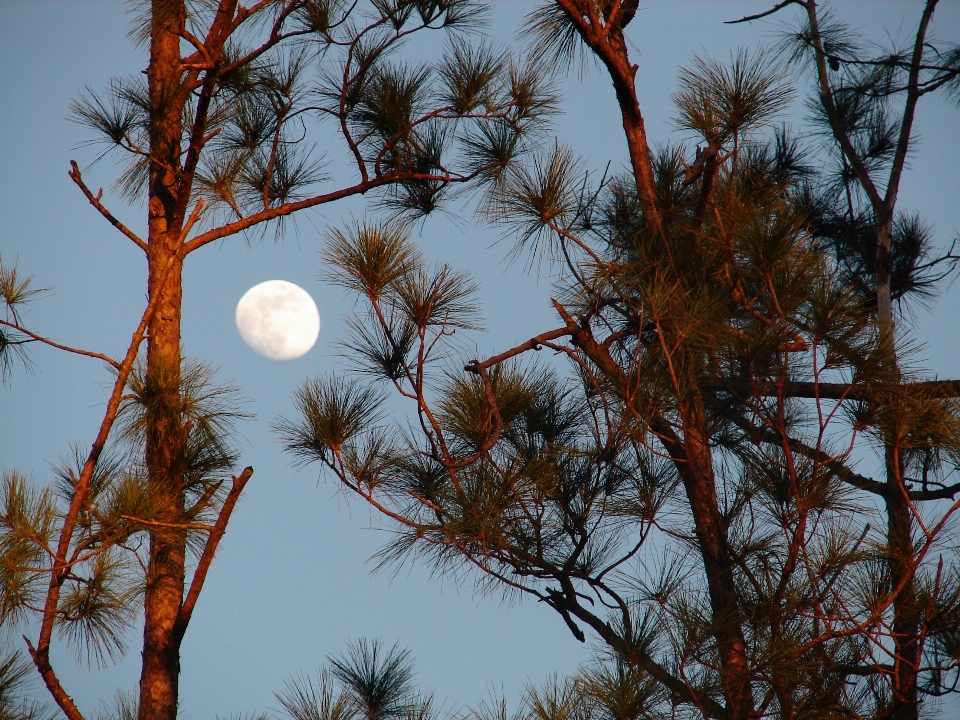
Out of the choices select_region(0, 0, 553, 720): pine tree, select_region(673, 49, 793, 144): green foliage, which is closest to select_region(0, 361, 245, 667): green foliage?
select_region(0, 0, 553, 720): pine tree

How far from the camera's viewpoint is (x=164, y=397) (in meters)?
1.89

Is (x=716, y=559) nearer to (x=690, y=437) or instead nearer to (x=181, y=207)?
(x=690, y=437)

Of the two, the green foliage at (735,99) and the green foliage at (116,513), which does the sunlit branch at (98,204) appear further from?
the green foliage at (735,99)

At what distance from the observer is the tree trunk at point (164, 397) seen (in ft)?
6.19

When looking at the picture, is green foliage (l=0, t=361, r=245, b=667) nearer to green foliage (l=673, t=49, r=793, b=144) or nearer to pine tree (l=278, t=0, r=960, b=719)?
pine tree (l=278, t=0, r=960, b=719)

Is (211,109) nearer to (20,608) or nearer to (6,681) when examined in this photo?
(20,608)

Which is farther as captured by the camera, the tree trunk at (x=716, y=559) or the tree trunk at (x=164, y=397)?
the tree trunk at (x=164, y=397)

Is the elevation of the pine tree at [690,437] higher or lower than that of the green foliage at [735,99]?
lower

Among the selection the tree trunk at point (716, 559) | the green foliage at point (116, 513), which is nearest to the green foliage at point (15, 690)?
the green foliage at point (116, 513)

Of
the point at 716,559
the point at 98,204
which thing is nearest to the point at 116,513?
the point at 98,204

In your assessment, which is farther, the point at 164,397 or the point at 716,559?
the point at 716,559

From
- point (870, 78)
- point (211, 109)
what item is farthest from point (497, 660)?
point (870, 78)

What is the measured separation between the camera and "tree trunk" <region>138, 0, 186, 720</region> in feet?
6.19

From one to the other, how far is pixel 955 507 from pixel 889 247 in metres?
1.56
